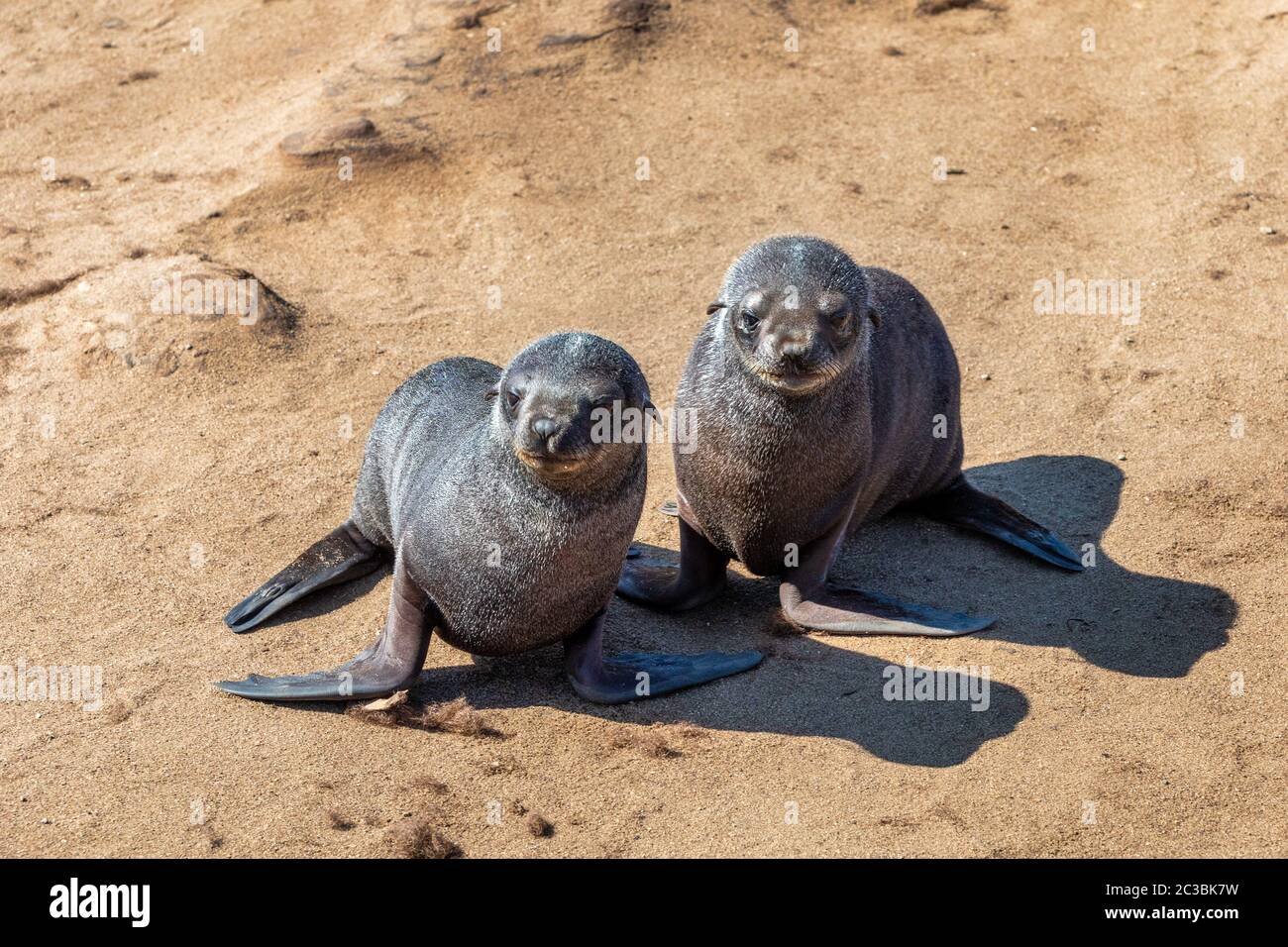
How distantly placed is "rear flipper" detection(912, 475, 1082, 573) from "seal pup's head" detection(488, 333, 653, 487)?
230 centimetres

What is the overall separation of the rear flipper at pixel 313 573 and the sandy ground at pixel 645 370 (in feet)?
0.41

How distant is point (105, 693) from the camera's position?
5688 mm

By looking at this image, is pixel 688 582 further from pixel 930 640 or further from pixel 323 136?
pixel 323 136

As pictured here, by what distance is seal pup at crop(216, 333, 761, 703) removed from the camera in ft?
16.9

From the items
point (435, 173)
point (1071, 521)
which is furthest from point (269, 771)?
point (435, 173)

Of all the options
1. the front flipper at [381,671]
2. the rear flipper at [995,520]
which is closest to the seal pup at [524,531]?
the front flipper at [381,671]

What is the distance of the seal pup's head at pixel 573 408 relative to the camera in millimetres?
5051

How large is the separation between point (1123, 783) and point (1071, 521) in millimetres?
1991

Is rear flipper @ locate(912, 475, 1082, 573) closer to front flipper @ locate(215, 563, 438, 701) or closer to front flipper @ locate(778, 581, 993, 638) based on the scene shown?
front flipper @ locate(778, 581, 993, 638)

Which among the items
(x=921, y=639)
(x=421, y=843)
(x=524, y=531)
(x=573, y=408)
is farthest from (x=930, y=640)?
(x=421, y=843)

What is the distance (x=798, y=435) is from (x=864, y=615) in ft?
2.66

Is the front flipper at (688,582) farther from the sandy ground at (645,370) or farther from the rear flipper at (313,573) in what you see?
the rear flipper at (313,573)

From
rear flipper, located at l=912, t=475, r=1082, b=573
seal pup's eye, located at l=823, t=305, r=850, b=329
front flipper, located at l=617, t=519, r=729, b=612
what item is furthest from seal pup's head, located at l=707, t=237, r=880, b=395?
rear flipper, located at l=912, t=475, r=1082, b=573

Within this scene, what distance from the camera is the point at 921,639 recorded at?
20.2 feet
